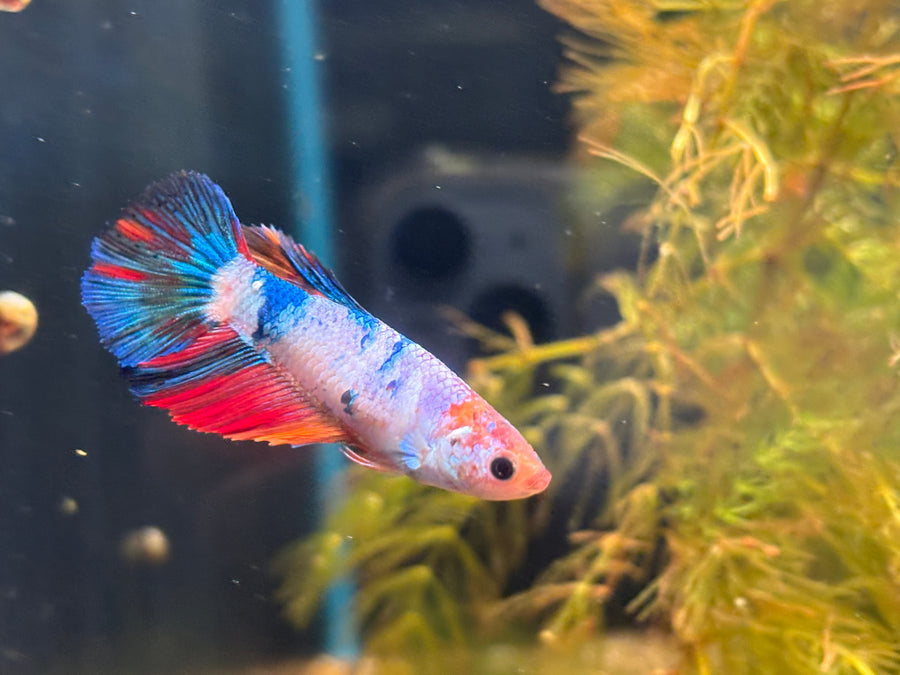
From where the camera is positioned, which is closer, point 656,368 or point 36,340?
point 36,340

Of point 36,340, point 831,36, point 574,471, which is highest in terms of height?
point 831,36

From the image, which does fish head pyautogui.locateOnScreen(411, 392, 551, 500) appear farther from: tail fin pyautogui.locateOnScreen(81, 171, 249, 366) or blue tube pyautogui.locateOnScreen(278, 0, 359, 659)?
blue tube pyautogui.locateOnScreen(278, 0, 359, 659)

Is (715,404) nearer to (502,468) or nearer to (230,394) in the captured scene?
(502,468)

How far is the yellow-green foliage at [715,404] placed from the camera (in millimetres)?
2492

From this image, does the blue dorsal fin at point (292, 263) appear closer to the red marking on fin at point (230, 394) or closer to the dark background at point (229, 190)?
the red marking on fin at point (230, 394)

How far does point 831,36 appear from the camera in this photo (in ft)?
8.04

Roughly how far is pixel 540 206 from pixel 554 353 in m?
0.68

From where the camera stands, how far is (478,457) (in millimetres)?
1088

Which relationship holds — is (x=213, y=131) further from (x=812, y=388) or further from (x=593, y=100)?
(x=812, y=388)

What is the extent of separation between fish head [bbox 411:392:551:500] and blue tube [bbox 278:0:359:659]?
1290 mm

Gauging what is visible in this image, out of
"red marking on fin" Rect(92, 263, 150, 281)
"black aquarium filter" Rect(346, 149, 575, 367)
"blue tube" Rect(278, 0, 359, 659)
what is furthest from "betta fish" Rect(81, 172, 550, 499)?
"black aquarium filter" Rect(346, 149, 575, 367)

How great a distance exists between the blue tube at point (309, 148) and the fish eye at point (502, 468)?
136 cm

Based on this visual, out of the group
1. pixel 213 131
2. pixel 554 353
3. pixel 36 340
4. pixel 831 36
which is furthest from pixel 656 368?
pixel 36 340

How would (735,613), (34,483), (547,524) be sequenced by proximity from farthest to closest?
(547,524) → (735,613) → (34,483)
